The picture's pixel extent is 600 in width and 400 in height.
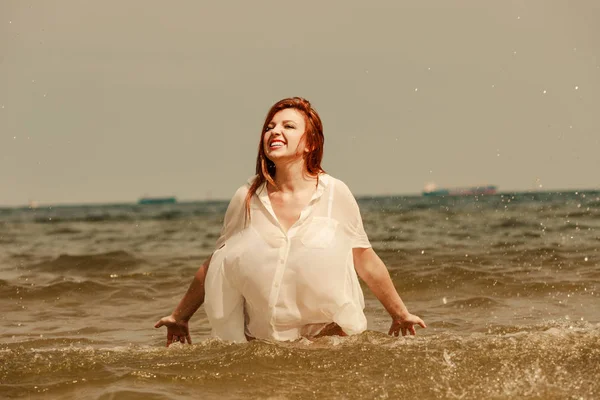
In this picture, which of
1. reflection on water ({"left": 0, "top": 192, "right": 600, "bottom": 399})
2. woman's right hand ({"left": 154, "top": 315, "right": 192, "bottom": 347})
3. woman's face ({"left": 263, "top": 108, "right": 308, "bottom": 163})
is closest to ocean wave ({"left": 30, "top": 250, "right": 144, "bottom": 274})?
reflection on water ({"left": 0, "top": 192, "right": 600, "bottom": 399})

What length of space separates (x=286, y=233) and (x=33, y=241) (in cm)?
1918

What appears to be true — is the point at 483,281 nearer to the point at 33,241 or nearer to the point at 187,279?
the point at 187,279

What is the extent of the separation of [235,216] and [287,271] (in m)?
0.52

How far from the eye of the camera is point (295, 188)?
490 cm

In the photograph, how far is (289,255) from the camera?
468 centimetres

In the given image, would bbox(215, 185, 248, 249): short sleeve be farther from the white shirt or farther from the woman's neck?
the woman's neck

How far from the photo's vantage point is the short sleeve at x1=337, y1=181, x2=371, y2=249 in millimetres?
4898

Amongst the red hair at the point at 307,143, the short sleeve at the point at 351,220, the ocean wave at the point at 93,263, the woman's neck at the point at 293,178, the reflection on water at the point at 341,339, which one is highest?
the red hair at the point at 307,143

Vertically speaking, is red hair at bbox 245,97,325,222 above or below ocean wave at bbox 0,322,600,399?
above

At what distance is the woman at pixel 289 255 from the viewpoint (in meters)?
4.68

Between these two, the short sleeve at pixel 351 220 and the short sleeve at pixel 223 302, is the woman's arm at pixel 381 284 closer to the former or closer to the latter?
the short sleeve at pixel 351 220

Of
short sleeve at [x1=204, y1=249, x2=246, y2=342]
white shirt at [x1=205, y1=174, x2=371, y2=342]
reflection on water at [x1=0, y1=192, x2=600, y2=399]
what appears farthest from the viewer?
short sleeve at [x1=204, y1=249, x2=246, y2=342]

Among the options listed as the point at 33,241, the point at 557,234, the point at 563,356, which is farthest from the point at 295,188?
the point at 33,241

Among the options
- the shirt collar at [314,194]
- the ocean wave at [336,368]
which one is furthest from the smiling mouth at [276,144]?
the ocean wave at [336,368]
